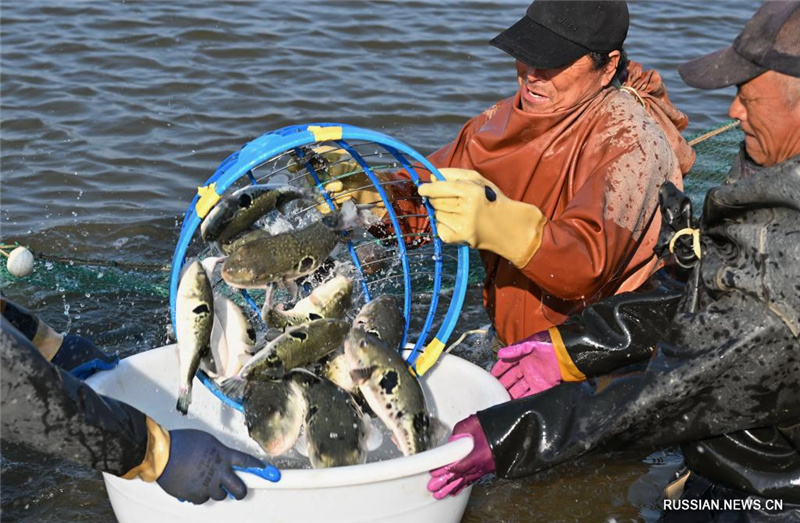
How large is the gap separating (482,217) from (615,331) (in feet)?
2.38

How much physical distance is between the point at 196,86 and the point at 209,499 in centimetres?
594

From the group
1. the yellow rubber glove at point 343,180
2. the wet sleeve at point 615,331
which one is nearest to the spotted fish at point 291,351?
the yellow rubber glove at point 343,180

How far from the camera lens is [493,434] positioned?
3.10 metres

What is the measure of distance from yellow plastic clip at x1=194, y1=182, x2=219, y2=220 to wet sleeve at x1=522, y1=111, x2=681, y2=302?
3.94 feet

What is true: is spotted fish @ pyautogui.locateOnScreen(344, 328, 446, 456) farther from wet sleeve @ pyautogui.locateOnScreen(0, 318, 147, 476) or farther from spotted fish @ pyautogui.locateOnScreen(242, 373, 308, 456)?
wet sleeve @ pyautogui.locateOnScreen(0, 318, 147, 476)

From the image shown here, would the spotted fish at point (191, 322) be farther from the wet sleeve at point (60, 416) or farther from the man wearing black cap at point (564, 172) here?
the man wearing black cap at point (564, 172)

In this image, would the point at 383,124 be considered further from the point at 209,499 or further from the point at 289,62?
the point at 209,499

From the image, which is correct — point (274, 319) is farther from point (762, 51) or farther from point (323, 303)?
point (762, 51)

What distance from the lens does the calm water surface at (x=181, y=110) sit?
4.07m

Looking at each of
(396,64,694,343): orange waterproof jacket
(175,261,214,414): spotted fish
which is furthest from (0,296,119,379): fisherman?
(396,64,694,343): orange waterproof jacket

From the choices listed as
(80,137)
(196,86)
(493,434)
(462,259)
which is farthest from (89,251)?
(493,434)

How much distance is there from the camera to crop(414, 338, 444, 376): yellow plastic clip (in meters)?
3.68

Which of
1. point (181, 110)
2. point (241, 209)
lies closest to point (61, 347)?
point (241, 209)

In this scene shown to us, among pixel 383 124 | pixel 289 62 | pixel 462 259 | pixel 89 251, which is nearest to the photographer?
pixel 462 259
